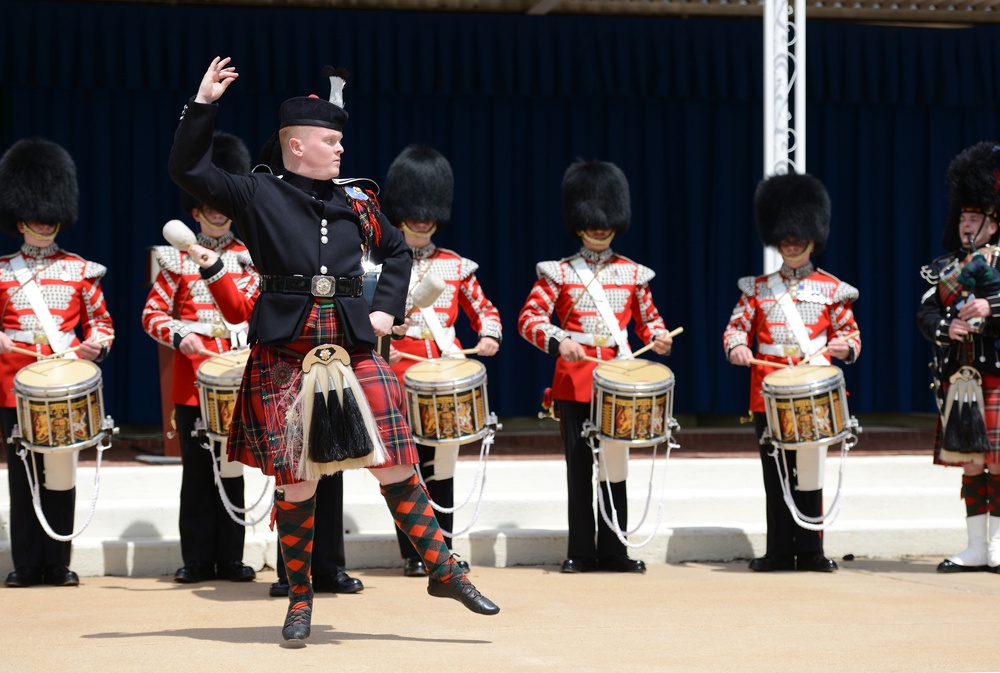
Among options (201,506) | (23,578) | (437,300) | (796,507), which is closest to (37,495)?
(23,578)

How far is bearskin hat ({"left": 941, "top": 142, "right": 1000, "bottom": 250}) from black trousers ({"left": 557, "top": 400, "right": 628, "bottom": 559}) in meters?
1.88

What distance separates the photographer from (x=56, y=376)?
5.99 meters

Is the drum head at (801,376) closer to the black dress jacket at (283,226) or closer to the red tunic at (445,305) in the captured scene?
the red tunic at (445,305)

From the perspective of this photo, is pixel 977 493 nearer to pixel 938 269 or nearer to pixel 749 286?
pixel 938 269

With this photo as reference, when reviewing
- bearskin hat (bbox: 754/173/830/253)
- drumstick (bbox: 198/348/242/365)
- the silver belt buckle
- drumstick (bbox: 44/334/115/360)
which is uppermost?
bearskin hat (bbox: 754/173/830/253)

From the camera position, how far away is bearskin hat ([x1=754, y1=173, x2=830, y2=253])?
6.89 metres

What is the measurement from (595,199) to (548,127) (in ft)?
11.0

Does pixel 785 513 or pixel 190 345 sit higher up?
pixel 190 345

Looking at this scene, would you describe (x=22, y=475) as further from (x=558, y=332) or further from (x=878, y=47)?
(x=878, y=47)

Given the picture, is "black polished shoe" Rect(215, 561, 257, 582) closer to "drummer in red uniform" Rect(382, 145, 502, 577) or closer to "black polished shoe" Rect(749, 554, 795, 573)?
"drummer in red uniform" Rect(382, 145, 502, 577)

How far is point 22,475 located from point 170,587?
2.48 feet

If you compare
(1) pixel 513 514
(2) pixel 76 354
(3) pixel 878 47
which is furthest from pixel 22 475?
(3) pixel 878 47

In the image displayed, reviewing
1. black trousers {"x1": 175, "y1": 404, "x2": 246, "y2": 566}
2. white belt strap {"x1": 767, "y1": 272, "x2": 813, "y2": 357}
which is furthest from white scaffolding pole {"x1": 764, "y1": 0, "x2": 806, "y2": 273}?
black trousers {"x1": 175, "y1": 404, "x2": 246, "y2": 566}

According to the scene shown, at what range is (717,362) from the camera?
33.6 feet
